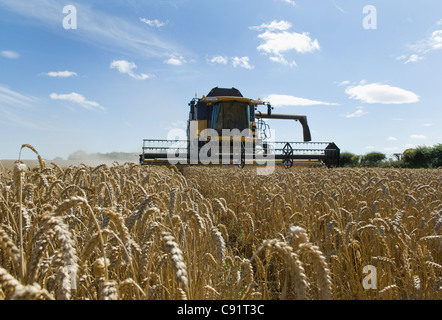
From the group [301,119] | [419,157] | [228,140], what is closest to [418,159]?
[419,157]

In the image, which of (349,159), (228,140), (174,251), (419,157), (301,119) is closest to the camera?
(174,251)

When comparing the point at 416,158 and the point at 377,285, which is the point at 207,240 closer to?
the point at 377,285

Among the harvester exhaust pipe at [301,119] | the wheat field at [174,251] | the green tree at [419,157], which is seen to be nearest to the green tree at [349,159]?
the green tree at [419,157]

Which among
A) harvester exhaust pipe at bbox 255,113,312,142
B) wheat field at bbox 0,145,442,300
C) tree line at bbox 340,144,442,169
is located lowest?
wheat field at bbox 0,145,442,300

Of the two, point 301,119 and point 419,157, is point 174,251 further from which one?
point 419,157

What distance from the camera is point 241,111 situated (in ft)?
54.1

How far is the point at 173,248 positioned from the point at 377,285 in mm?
1906

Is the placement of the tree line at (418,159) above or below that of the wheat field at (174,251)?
above

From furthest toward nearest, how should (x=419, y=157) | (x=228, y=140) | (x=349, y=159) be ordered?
(x=349, y=159), (x=419, y=157), (x=228, y=140)

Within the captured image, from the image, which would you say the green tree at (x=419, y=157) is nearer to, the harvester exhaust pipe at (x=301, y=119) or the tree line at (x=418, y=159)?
the tree line at (x=418, y=159)

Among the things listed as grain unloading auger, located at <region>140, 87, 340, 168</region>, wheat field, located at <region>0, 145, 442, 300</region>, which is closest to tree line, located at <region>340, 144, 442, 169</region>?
grain unloading auger, located at <region>140, 87, 340, 168</region>

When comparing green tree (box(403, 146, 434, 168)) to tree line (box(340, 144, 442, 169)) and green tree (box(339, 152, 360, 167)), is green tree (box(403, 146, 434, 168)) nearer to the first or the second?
tree line (box(340, 144, 442, 169))
